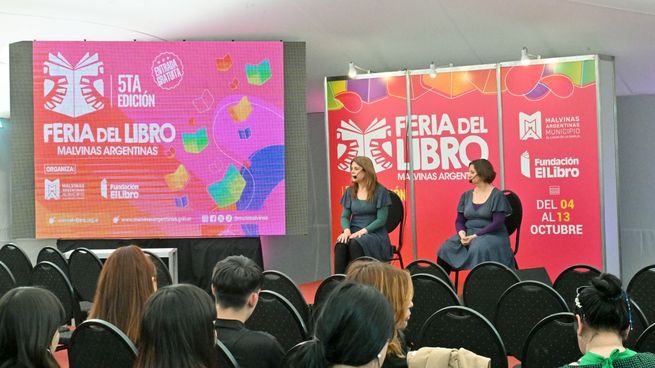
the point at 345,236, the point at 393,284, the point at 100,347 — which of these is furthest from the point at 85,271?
the point at 393,284

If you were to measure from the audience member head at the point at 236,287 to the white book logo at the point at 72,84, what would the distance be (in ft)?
19.8

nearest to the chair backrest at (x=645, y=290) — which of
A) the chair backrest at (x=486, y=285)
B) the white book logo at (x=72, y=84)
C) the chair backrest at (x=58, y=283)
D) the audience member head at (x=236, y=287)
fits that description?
the chair backrest at (x=486, y=285)

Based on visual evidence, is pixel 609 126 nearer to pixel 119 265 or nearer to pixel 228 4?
pixel 228 4

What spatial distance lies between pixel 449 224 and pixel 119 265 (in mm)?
5834

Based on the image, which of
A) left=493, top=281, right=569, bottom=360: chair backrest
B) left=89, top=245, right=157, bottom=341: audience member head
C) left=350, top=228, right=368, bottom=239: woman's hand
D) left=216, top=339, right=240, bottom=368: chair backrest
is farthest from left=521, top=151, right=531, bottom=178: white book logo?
left=216, top=339, right=240, bottom=368: chair backrest

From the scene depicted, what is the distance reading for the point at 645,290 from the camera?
475 centimetres

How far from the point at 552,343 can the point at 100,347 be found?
1.77 metres

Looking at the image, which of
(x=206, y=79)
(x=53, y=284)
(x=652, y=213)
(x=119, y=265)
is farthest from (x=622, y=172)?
(x=119, y=265)

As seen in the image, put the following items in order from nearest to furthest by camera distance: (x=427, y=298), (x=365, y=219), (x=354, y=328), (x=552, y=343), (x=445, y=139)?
(x=354, y=328)
(x=552, y=343)
(x=427, y=298)
(x=365, y=219)
(x=445, y=139)

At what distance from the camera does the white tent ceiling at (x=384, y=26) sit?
8219 millimetres

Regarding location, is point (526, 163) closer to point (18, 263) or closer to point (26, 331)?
point (18, 263)

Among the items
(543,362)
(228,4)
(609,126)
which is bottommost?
(543,362)

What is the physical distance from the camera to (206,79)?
28.9 feet

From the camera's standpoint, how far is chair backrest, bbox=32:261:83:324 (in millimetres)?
5410
